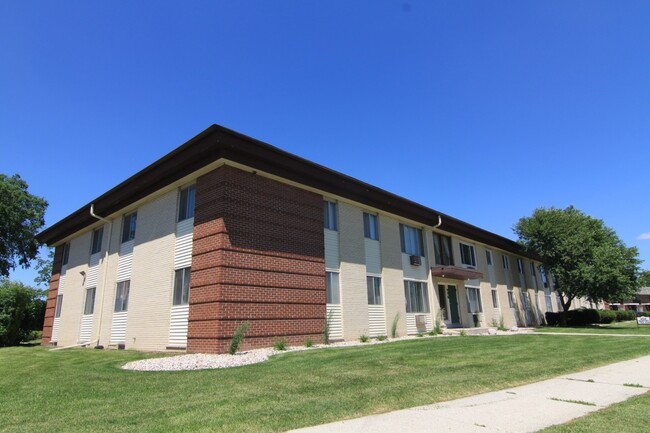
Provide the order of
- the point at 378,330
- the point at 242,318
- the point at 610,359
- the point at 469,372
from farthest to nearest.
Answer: the point at 378,330 → the point at 242,318 → the point at 610,359 → the point at 469,372

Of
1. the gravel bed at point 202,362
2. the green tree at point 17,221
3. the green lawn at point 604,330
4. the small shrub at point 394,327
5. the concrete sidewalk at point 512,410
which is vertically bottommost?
the concrete sidewalk at point 512,410

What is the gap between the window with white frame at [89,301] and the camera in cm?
2000

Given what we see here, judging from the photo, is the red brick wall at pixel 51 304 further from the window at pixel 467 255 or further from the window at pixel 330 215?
the window at pixel 467 255

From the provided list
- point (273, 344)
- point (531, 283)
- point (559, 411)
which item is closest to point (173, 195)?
point (273, 344)

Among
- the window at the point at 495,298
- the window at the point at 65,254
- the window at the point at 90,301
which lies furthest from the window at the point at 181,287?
the window at the point at 495,298

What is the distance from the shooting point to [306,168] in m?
15.2

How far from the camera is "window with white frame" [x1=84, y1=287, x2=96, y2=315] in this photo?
2000cm

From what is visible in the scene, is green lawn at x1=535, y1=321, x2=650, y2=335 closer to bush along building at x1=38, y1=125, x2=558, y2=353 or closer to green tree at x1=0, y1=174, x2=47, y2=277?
bush along building at x1=38, y1=125, x2=558, y2=353

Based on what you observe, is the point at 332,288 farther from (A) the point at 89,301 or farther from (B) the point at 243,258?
(A) the point at 89,301

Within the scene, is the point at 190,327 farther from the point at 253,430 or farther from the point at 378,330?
the point at 253,430

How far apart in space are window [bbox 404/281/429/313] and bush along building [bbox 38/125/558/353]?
9cm

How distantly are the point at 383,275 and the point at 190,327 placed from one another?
899 cm

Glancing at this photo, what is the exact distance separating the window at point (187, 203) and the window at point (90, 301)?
8.75 metres

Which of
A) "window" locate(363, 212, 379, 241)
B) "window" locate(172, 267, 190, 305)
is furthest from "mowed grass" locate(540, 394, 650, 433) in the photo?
"window" locate(363, 212, 379, 241)
